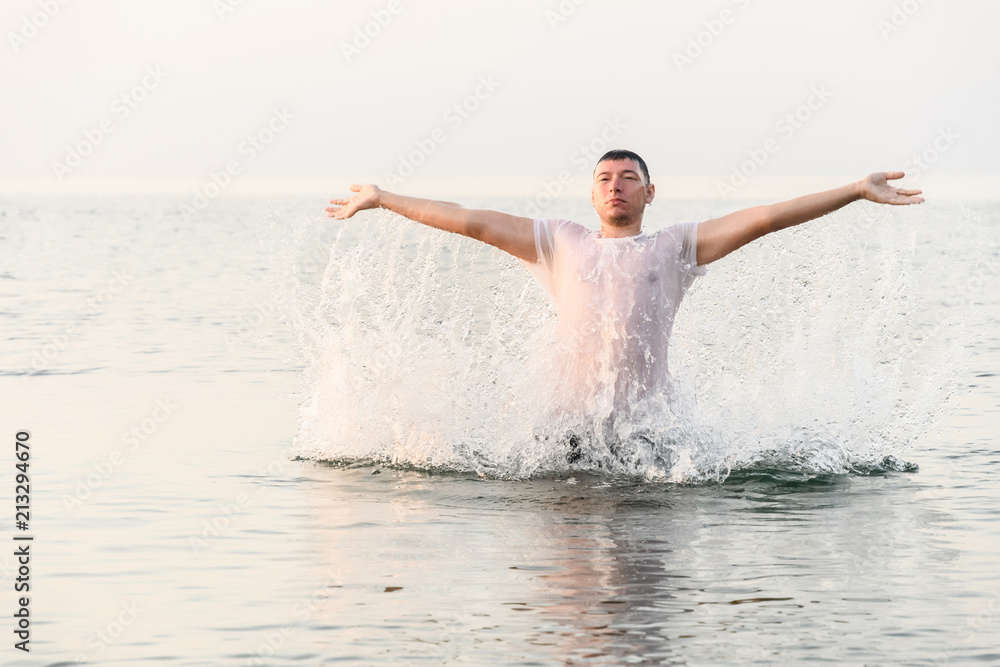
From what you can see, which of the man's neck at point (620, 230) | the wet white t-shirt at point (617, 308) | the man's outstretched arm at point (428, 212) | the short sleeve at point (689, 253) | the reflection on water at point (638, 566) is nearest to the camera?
the reflection on water at point (638, 566)

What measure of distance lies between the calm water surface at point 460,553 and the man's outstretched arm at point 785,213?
1768 mm

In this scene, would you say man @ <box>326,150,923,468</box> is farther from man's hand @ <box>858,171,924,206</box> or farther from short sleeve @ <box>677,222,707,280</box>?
man's hand @ <box>858,171,924,206</box>

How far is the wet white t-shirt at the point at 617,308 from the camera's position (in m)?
10.2

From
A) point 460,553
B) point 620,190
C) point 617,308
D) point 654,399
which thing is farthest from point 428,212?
point 460,553

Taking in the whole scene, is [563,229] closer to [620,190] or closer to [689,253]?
[620,190]

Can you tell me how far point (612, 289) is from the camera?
33.6ft

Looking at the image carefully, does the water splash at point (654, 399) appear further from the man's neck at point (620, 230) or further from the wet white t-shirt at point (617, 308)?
the man's neck at point (620, 230)

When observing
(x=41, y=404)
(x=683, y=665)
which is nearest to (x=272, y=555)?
(x=683, y=665)

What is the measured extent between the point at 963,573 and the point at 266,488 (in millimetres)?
4814

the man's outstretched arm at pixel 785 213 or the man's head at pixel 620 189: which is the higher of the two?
the man's head at pixel 620 189

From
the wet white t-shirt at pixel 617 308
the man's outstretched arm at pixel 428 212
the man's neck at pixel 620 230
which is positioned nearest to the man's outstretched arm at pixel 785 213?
the wet white t-shirt at pixel 617 308

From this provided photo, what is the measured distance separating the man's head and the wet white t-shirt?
0.48ft

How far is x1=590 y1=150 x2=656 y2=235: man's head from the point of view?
10125 millimetres

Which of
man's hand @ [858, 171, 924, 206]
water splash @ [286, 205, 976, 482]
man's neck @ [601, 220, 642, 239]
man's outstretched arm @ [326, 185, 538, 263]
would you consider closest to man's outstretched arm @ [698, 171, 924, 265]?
man's hand @ [858, 171, 924, 206]
